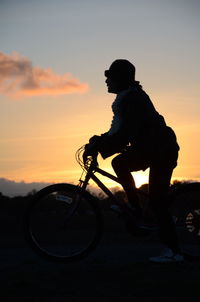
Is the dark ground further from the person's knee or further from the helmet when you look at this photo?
the helmet

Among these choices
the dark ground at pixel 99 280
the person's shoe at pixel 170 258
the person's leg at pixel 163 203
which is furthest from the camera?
the person's shoe at pixel 170 258

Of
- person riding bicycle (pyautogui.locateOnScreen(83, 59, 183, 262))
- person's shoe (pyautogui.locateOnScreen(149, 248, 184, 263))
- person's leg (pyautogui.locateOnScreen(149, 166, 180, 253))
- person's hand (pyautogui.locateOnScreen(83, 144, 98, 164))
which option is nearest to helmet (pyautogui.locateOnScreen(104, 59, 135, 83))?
person riding bicycle (pyautogui.locateOnScreen(83, 59, 183, 262))

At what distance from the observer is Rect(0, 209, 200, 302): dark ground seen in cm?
480

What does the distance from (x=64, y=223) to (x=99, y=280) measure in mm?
1543

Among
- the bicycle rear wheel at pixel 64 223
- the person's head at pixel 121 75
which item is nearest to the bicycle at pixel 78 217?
the bicycle rear wheel at pixel 64 223

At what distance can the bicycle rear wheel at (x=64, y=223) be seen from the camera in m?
6.63

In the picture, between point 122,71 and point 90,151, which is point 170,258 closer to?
point 90,151

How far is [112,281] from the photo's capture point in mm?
5402

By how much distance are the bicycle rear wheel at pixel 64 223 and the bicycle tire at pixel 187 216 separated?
98cm

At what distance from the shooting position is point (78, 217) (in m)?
6.88

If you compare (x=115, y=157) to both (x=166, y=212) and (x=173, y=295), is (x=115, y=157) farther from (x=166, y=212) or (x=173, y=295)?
(x=173, y=295)

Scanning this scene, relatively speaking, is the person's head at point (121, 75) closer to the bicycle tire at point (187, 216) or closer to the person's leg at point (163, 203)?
the person's leg at point (163, 203)

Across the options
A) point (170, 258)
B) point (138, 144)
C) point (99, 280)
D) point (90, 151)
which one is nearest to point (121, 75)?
point (138, 144)

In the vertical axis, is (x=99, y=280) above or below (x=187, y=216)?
below
